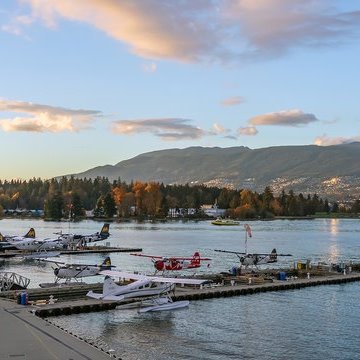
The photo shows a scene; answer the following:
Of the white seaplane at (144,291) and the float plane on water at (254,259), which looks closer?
the white seaplane at (144,291)

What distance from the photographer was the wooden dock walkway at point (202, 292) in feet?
140

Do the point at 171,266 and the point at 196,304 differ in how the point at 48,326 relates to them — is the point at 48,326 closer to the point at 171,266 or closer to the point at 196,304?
the point at 196,304

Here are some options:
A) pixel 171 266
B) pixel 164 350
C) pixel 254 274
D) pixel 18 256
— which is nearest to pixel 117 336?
pixel 164 350

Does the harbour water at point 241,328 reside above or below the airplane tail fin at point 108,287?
below

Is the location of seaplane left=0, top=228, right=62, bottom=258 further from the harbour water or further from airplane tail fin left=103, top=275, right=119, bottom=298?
the harbour water

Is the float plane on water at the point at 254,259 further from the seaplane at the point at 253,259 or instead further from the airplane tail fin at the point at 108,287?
the airplane tail fin at the point at 108,287

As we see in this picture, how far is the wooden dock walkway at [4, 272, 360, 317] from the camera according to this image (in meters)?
42.8

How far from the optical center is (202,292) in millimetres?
52031

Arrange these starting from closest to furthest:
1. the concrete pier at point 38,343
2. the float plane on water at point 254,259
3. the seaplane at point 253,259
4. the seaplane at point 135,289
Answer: the concrete pier at point 38,343
the seaplane at point 135,289
the seaplane at point 253,259
the float plane on water at point 254,259

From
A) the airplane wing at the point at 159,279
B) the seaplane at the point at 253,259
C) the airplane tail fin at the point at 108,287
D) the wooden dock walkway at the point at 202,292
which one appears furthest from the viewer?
the seaplane at the point at 253,259

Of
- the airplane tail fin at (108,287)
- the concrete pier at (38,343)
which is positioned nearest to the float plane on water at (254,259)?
the airplane tail fin at (108,287)

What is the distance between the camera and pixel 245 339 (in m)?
38.9

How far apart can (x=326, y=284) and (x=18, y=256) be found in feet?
178

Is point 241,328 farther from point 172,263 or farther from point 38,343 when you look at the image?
point 172,263
